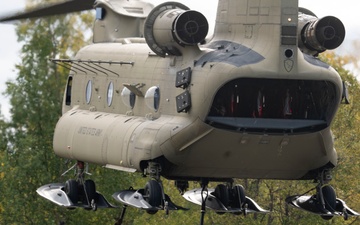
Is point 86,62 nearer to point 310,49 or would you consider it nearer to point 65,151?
point 65,151

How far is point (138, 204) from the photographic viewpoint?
4662 centimetres

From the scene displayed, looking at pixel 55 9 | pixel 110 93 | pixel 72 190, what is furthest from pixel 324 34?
pixel 55 9

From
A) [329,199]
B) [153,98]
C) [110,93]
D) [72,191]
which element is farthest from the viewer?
[72,191]

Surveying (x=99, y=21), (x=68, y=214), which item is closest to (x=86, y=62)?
(x=99, y=21)

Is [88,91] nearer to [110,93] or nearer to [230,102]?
[110,93]

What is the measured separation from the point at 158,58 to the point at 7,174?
27.8 meters

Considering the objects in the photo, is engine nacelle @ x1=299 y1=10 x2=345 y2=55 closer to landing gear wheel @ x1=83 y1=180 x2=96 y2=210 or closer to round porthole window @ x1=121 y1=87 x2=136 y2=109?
round porthole window @ x1=121 y1=87 x2=136 y2=109

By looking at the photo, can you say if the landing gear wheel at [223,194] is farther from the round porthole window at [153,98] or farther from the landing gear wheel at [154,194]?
the landing gear wheel at [154,194]

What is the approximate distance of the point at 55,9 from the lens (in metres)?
53.8

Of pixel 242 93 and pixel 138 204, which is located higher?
pixel 242 93

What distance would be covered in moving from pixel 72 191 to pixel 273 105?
7947 mm

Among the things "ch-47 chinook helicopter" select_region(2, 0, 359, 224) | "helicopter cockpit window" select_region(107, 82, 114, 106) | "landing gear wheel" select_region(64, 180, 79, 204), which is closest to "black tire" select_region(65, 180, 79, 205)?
"landing gear wheel" select_region(64, 180, 79, 204)

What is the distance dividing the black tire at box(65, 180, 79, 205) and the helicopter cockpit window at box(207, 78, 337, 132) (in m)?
7.33

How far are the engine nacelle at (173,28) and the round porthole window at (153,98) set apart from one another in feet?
3.23
